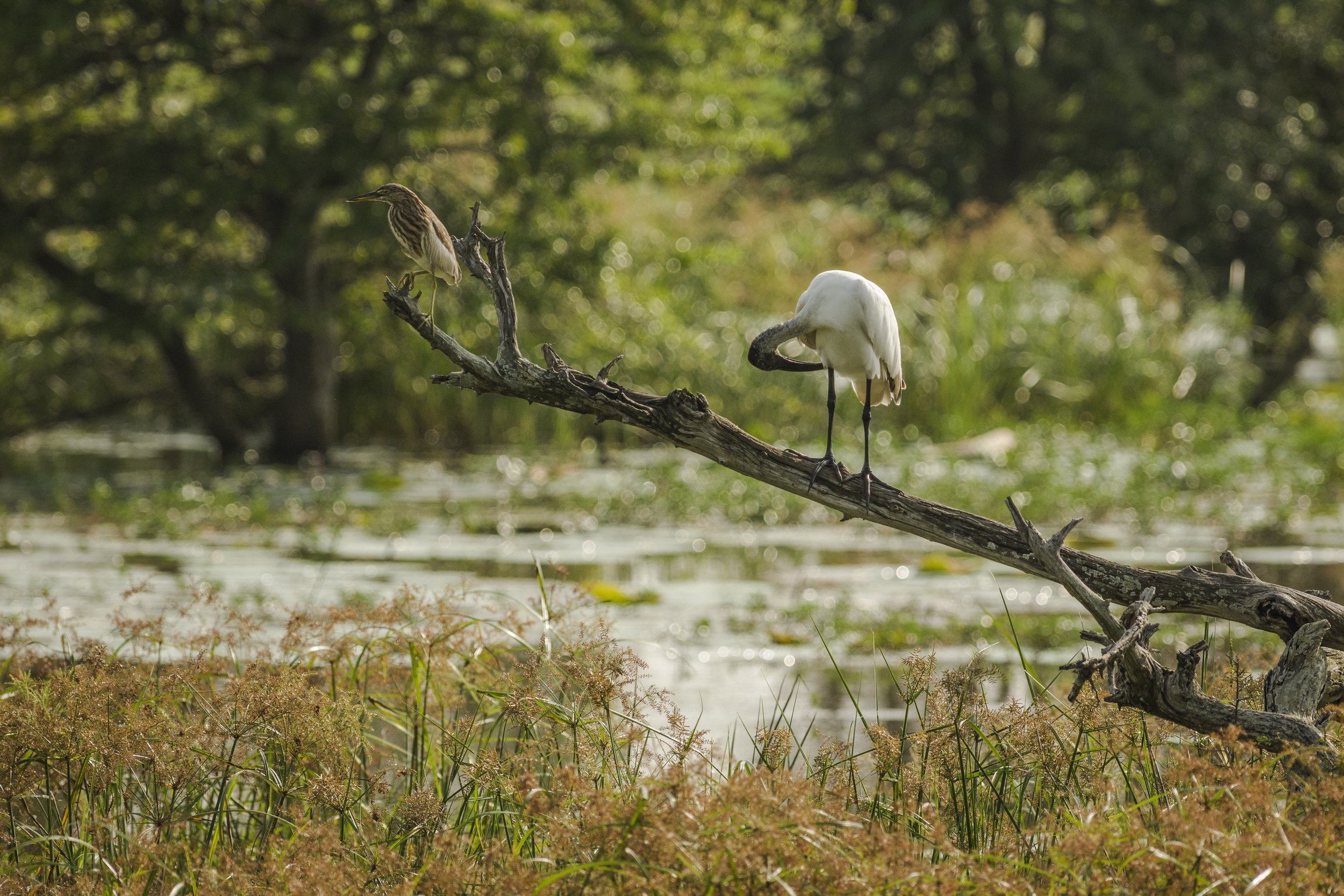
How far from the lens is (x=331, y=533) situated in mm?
7051

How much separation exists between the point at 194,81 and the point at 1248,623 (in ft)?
30.6

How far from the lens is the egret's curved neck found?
2936 millimetres

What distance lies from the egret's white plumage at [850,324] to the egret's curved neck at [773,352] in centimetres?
16

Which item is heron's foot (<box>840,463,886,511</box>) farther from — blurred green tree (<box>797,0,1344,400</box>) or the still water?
blurred green tree (<box>797,0,1344,400</box>)

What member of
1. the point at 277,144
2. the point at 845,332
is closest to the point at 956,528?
the point at 845,332

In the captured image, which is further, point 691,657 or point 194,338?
point 194,338

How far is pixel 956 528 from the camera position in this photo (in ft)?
9.68

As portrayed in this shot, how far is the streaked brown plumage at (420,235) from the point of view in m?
2.94

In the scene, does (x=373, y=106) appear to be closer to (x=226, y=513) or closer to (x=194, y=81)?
(x=194, y=81)

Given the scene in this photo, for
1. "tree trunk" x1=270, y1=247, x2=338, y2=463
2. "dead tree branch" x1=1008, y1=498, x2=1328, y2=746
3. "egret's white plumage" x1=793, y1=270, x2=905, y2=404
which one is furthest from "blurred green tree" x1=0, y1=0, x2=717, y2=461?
"dead tree branch" x1=1008, y1=498, x2=1328, y2=746

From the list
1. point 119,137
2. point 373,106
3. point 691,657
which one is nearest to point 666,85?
point 373,106

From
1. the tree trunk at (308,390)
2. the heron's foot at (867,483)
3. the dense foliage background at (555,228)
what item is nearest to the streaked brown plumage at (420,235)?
the heron's foot at (867,483)

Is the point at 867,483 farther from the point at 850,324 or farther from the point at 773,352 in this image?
the point at 850,324

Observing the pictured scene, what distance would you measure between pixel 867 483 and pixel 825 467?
12cm
